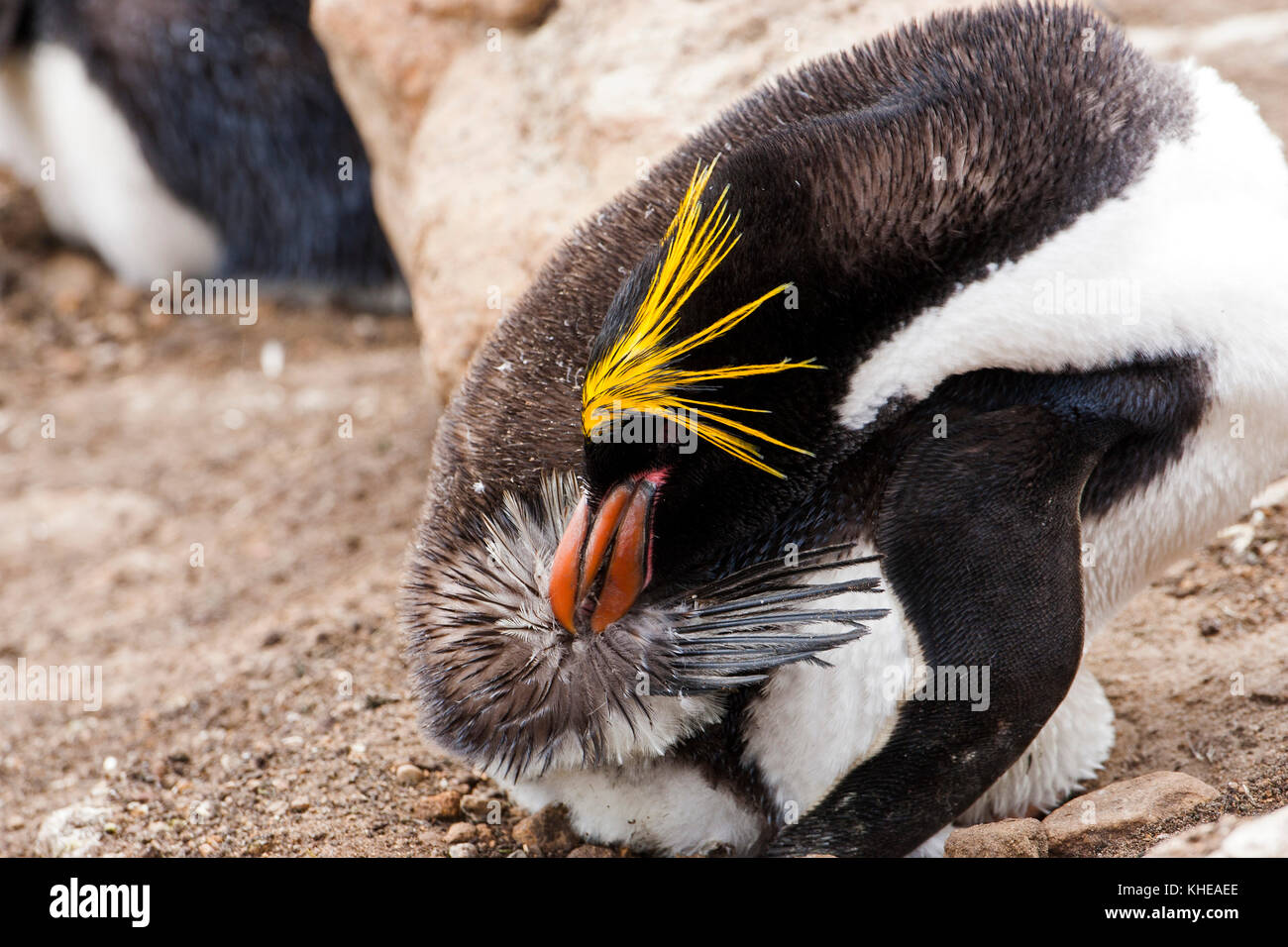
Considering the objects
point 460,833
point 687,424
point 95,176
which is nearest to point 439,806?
point 460,833

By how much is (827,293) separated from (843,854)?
3.00ft

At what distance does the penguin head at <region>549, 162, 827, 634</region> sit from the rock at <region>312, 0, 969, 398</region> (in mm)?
1082

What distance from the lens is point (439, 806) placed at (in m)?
2.56

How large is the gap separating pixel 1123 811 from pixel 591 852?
3.07 feet

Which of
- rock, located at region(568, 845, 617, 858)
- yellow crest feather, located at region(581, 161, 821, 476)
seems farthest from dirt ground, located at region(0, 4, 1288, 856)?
yellow crest feather, located at region(581, 161, 821, 476)

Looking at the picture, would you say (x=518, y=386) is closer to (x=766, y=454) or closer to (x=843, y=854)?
(x=766, y=454)

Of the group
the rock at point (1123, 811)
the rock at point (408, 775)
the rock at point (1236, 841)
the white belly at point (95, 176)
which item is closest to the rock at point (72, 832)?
the rock at point (408, 775)

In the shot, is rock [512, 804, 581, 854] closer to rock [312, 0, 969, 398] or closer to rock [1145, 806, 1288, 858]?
rock [1145, 806, 1288, 858]

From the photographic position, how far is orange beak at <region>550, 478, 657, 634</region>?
2.19 m

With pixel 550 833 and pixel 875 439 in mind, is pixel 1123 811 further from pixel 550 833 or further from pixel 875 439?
pixel 550 833

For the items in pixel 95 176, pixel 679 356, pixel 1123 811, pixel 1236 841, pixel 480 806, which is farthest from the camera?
pixel 95 176

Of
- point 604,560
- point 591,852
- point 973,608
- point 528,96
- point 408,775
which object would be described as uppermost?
point 528,96

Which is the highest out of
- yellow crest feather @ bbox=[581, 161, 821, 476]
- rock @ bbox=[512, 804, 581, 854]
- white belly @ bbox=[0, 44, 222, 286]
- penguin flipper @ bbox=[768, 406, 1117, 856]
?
white belly @ bbox=[0, 44, 222, 286]
